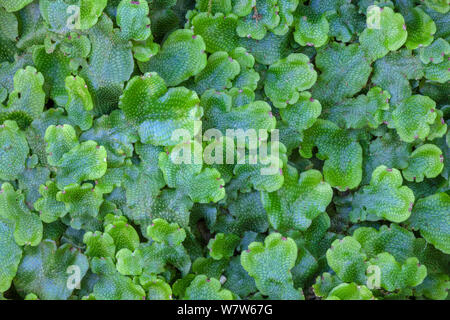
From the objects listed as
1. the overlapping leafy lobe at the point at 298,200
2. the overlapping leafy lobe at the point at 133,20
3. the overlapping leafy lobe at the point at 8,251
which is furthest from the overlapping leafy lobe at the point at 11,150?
the overlapping leafy lobe at the point at 298,200

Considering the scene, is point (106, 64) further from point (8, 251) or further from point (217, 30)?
point (8, 251)

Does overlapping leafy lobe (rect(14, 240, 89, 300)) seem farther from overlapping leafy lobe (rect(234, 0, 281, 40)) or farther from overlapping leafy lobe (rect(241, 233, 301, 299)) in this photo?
overlapping leafy lobe (rect(234, 0, 281, 40))

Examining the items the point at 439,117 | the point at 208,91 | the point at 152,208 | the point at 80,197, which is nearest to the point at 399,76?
the point at 439,117

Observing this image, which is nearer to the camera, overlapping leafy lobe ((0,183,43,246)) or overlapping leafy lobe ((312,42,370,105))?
overlapping leafy lobe ((0,183,43,246))

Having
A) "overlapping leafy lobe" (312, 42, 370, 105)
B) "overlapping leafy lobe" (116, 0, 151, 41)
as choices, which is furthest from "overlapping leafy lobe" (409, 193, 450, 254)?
"overlapping leafy lobe" (116, 0, 151, 41)

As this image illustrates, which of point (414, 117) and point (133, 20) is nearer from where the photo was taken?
point (133, 20)

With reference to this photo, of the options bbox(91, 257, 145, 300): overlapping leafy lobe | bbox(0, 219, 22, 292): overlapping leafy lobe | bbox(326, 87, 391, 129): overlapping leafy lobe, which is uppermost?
bbox(326, 87, 391, 129): overlapping leafy lobe

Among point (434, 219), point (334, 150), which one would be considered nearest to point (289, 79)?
point (334, 150)

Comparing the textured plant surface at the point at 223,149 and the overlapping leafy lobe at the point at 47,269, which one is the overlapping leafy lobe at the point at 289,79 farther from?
the overlapping leafy lobe at the point at 47,269
